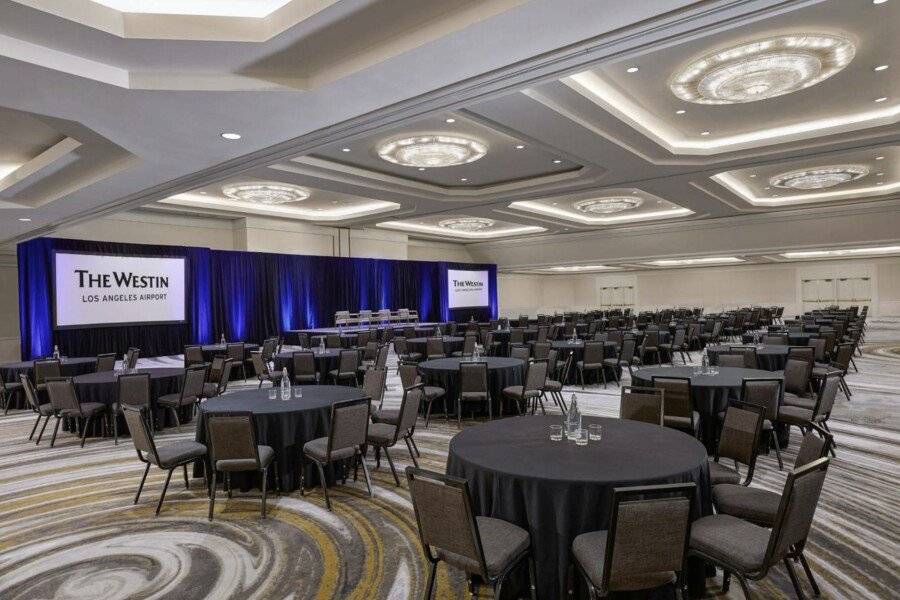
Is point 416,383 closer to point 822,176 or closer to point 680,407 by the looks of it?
point 680,407

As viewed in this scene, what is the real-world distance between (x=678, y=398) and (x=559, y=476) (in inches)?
111

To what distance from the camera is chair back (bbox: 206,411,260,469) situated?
13.9 feet

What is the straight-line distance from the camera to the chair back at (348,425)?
4.40 meters

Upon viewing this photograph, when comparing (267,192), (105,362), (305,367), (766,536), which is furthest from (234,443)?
(267,192)

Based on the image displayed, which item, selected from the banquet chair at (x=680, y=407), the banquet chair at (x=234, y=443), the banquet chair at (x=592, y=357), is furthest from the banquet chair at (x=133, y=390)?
the banquet chair at (x=592, y=357)

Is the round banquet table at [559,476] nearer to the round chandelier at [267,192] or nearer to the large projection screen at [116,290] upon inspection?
the round chandelier at [267,192]

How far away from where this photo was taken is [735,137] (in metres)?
9.61

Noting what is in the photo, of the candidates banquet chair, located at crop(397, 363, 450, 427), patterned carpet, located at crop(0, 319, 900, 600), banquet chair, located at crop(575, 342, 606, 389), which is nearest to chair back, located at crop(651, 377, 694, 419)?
patterned carpet, located at crop(0, 319, 900, 600)

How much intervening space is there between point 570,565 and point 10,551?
13.0 ft

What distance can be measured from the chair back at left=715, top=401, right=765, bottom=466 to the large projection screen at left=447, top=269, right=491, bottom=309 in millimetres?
19282

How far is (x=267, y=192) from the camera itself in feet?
42.1

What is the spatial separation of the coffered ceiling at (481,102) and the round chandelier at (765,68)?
0.09ft

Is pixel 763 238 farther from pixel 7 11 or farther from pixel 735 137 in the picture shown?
pixel 7 11

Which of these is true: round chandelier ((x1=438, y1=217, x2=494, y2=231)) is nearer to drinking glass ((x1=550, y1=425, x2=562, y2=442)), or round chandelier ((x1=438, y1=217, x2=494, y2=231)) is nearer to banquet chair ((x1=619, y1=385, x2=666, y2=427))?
banquet chair ((x1=619, y1=385, x2=666, y2=427))
